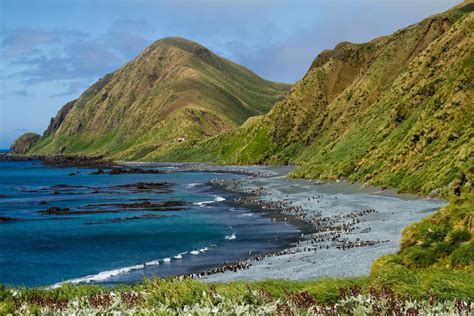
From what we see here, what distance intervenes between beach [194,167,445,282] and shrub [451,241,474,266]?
1138 cm

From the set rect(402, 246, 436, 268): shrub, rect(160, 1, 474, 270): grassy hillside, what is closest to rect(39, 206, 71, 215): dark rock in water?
rect(160, 1, 474, 270): grassy hillside

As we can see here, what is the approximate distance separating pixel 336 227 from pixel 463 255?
34.3 metres

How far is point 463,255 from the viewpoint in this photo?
16.4 metres

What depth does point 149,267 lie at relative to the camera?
1581 inches

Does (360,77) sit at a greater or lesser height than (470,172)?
greater

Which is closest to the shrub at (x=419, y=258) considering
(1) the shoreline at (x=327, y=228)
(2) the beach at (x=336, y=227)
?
(2) the beach at (x=336, y=227)

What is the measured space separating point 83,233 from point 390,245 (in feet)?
120

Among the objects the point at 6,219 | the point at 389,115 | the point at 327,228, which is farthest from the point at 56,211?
the point at 389,115

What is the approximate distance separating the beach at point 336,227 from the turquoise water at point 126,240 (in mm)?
3728

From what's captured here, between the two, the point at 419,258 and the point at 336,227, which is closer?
the point at 419,258

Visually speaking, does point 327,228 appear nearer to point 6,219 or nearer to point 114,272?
point 114,272

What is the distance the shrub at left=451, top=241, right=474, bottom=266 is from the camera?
53.1 feet

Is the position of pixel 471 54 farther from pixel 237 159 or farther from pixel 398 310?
pixel 237 159

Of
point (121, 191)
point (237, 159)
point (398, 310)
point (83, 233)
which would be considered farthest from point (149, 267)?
point (237, 159)
